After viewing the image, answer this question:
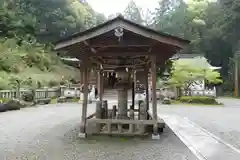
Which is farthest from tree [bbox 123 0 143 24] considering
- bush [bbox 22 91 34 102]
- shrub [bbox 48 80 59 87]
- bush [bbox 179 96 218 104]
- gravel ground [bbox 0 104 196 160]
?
gravel ground [bbox 0 104 196 160]

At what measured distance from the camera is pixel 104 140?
7086 mm

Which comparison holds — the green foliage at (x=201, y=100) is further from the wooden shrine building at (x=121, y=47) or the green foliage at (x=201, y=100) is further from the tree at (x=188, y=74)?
the wooden shrine building at (x=121, y=47)

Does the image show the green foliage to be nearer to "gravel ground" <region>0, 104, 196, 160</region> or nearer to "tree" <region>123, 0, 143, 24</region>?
"gravel ground" <region>0, 104, 196, 160</region>

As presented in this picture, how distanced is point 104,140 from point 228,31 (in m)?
33.8

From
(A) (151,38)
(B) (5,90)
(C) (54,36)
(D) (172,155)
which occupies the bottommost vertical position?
(D) (172,155)

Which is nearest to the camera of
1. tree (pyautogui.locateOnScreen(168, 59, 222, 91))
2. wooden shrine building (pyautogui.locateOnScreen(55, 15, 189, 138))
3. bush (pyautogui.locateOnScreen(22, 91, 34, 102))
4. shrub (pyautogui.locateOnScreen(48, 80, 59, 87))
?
wooden shrine building (pyautogui.locateOnScreen(55, 15, 189, 138))

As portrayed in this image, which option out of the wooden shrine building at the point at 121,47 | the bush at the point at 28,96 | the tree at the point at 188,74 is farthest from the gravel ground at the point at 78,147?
the tree at the point at 188,74

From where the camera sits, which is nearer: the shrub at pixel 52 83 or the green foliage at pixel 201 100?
the green foliage at pixel 201 100

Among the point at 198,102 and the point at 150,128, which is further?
the point at 198,102

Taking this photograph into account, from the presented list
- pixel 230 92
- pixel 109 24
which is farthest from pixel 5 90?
pixel 230 92

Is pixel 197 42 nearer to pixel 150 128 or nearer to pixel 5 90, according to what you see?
pixel 5 90

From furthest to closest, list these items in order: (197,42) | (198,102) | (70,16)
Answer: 1. (197,42)
2. (70,16)
3. (198,102)

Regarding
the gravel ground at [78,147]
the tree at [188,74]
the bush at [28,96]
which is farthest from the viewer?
the tree at [188,74]

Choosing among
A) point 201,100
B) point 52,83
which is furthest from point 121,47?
point 52,83
